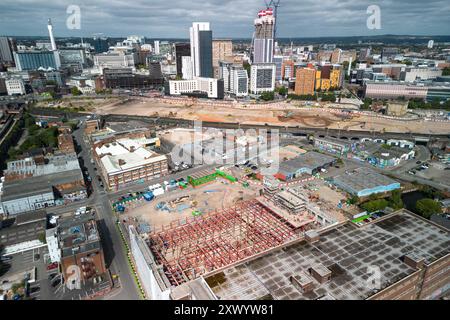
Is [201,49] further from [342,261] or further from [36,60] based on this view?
[342,261]

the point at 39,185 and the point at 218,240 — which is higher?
the point at 39,185

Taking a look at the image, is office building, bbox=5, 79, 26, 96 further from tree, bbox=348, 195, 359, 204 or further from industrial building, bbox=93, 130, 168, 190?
tree, bbox=348, 195, 359, 204

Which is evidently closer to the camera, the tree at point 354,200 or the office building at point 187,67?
the tree at point 354,200

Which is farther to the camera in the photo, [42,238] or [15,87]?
[15,87]

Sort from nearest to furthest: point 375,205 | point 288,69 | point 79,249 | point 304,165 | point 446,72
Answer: point 79,249, point 375,205, point 304,165, point 446,72, point 288,69

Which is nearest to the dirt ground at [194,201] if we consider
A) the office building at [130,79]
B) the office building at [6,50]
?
the office building at [130,79]

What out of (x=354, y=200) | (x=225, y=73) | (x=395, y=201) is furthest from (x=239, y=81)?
(x=395, y=201)

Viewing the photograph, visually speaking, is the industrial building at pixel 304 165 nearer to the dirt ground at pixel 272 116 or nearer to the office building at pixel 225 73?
the dirt ground at pixel 272 116
